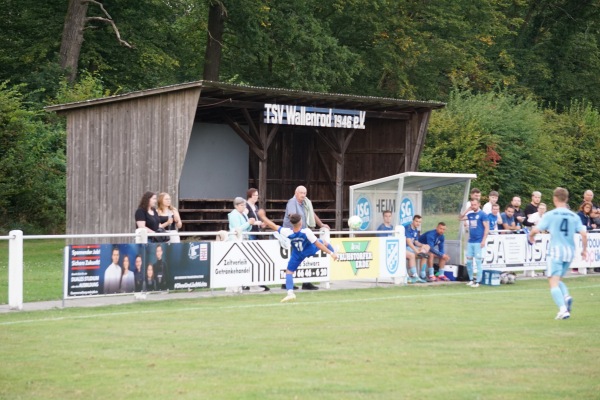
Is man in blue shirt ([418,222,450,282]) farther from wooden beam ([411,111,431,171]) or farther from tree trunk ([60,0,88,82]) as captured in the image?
tree trunk ([60,0,88,82])

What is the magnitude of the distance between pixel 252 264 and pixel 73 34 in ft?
83.7

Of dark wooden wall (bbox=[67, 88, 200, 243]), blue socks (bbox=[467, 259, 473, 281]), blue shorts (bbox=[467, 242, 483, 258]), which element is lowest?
blue socks (bbox=[467, 259, 473, 281])

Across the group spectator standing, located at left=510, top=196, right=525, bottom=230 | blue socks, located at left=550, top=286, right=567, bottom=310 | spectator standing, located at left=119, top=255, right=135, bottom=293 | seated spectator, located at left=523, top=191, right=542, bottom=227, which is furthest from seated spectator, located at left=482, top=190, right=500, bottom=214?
spectator standing, located at left=119, top=255, right=135, bottom=293

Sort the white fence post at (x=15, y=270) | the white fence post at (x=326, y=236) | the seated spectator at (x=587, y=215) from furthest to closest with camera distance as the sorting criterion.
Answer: the seated spectator at (x=587, y=215) → the white fence post at (x=326, y=236) → the white fence post at (x=15, y=270)

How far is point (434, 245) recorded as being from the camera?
24172 millimetres

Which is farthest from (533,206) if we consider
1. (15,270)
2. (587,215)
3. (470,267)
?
(15,270)

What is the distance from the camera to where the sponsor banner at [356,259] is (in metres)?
21.9

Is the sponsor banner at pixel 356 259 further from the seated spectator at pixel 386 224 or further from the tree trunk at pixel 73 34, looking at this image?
the tree trunk at pixel 73 34

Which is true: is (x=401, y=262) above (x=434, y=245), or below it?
below

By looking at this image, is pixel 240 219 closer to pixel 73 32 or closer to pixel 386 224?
pixel 386 224

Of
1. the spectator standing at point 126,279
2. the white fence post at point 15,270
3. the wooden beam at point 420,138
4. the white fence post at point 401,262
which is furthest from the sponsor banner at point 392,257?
the wooden beam at point 420,138

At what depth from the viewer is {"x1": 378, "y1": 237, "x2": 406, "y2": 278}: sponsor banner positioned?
75.0 feet

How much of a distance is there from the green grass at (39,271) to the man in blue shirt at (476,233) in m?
8.16

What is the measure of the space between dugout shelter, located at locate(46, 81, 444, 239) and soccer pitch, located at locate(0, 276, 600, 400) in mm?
11487
